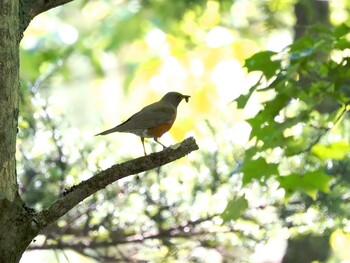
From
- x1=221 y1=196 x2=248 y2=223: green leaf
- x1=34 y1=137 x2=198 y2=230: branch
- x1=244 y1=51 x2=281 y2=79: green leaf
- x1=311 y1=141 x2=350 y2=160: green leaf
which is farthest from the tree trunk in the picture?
x1=311 y1=141 x2=350 y2=160: green leaf

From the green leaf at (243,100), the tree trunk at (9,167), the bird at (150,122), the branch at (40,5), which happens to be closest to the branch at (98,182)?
the tree trunk at (9,167)

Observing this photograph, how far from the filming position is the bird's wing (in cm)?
136

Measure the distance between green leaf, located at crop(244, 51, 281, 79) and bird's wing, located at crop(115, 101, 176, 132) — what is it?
20cm

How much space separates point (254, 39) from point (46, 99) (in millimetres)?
2115

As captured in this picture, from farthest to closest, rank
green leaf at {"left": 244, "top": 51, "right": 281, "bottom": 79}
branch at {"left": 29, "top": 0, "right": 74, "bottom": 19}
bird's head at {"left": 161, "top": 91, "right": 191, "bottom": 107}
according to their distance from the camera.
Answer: bird's head at {"left": 161, "top": 91, "right": 191, "bottom": 107} < green leaf at {"left": 244, "top": 51, "right": 281, "bottom": 79} < branch at {"left": 29, "top": 0, "right": 74, "bottom": 19}

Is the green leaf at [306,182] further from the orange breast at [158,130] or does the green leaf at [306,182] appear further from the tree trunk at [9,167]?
the tree trunk at [9,167]

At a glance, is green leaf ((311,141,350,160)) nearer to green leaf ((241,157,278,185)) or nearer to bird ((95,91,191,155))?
green leaf ((241,157,278,185))

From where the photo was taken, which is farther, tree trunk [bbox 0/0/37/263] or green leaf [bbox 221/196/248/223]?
green leaf [bbox 221/196/248/223]

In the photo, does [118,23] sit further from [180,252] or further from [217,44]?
[180,252]

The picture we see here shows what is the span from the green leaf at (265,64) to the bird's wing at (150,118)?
20cm

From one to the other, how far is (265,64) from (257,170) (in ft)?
0.78

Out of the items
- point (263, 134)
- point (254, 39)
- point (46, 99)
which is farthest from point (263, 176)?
point (254, 39)

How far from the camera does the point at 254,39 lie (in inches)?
145

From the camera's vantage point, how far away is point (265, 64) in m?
1.49
